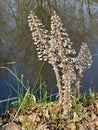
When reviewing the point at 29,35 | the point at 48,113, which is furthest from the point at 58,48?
the point at 29,35

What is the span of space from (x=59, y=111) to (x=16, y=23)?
8.85 metres

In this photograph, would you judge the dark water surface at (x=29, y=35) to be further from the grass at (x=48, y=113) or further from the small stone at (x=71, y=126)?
the small stone at (x=71, y=126)

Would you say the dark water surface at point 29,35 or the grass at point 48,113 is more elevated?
the dark water surface at point 29,35

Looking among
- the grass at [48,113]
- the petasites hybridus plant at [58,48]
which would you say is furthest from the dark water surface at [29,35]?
the petasites hybridus plant at [58,48]

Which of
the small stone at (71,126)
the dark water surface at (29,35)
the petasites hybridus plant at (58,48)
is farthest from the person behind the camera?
the dark water surface at (29,35)

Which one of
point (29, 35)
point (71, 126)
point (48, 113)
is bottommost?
point (71, 126)

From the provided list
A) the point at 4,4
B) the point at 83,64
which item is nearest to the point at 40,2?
the point at 4,4

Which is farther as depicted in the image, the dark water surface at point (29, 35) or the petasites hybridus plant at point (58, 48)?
the dark water surface at point (29, 35)

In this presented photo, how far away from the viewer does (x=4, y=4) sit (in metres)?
14.7

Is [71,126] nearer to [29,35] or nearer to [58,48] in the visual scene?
[58,48]

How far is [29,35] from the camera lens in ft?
37.4

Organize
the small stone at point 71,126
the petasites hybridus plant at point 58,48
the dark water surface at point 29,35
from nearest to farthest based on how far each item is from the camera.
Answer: the petasites hybridus plant at point 58,48
the small stone at point 71,126
the dark water surface at point 29,35

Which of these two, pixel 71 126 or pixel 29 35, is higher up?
pixel 29 35

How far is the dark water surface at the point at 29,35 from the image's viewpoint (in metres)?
7.79
